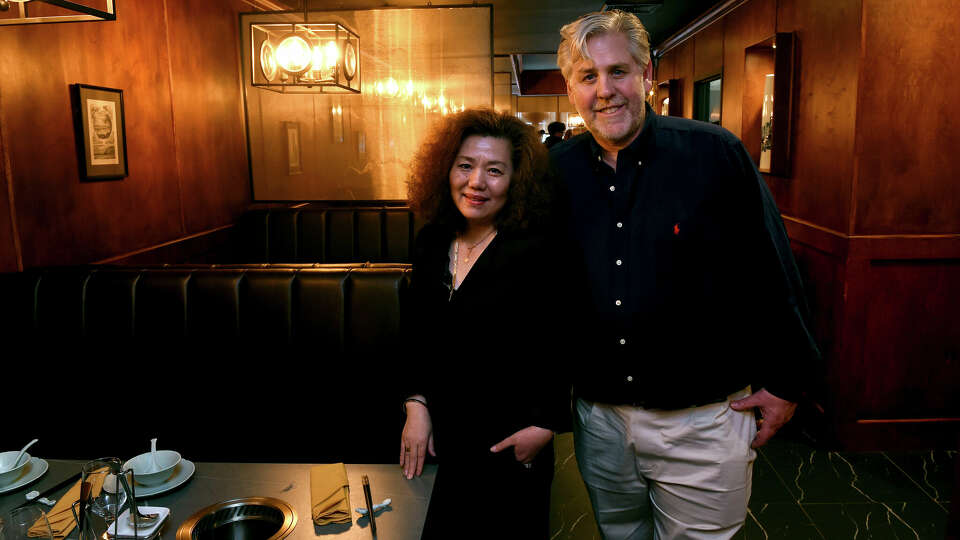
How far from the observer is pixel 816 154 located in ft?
12.8

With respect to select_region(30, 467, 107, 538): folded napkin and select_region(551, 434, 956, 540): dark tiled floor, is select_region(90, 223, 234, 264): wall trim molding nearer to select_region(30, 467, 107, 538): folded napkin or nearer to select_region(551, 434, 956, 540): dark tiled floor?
select_region(30, 467, 107, 538): folded napkin

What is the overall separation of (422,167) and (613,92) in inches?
24.2

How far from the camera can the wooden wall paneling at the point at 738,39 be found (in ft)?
16.7

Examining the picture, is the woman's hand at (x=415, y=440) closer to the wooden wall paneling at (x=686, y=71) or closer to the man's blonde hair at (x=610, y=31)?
the man's blonde hair at (x=610, y=31)

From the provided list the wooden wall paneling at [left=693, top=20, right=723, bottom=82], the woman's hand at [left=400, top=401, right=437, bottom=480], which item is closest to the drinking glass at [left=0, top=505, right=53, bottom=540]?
the woman's hand at [left=400, top=401, right=437, bottom=480]

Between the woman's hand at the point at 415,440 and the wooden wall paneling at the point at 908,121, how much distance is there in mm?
2747

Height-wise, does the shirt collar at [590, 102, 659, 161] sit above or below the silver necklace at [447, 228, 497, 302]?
above

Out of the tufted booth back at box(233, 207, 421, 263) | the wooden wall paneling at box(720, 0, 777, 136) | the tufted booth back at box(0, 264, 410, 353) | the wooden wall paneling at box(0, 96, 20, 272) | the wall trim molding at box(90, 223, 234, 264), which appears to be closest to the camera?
the tufted booth back at box(0, 264, 410, 353)

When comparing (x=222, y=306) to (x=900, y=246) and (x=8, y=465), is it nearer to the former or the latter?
(x=8, y=465)

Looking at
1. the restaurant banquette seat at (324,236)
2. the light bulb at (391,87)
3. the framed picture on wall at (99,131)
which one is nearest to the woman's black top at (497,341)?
the framed picture on wall at (99,131)

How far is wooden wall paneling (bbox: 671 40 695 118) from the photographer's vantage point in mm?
7629

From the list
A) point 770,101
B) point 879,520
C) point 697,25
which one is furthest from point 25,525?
point 697,25

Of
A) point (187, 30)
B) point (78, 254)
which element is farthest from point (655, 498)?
point (187, 30)

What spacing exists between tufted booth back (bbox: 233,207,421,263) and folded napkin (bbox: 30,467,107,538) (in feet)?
11.8
